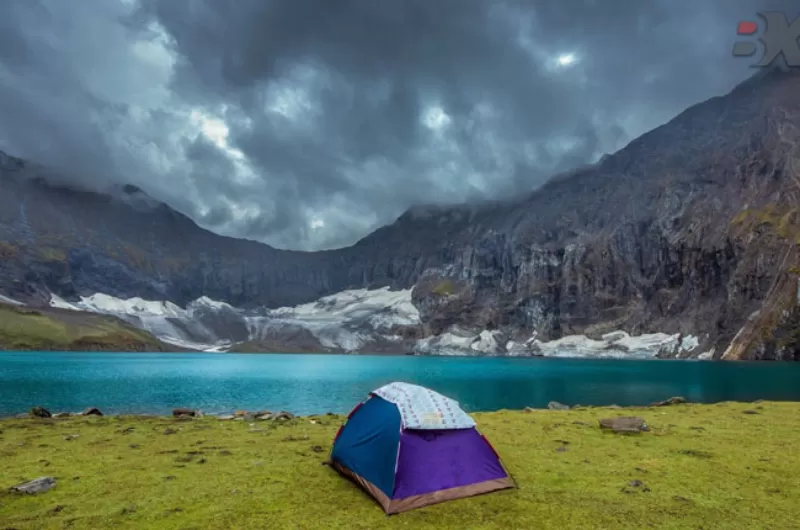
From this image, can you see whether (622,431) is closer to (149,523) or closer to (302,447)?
(302,447)

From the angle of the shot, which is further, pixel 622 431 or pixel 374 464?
pixel 622 431

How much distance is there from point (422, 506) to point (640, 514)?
5265mm

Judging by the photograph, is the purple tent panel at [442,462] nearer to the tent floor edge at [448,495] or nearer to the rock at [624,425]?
the tent floor edge at [448,495]

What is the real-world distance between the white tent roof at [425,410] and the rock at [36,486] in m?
9.64

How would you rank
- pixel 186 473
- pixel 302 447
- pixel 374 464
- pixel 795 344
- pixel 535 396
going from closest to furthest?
pixel 374 464, pixel 186 473, pixel 302 447, pixel 535 396, pixel 795 344

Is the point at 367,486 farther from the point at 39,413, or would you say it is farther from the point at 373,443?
the point at 39,413

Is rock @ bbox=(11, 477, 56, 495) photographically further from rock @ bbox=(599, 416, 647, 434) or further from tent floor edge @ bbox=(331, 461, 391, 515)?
rock @ bbox=(599, 416, 647, 434)

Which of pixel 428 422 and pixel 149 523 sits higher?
pixel 428 422

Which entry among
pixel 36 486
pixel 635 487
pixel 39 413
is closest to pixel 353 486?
pixel 635 487

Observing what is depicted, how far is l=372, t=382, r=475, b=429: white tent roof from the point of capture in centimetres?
A: 1466

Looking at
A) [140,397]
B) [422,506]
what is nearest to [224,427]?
[422,506]

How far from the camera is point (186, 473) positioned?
1570cm

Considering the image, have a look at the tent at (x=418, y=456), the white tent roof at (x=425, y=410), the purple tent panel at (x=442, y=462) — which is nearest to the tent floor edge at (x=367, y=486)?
the tent at (x=418, y=456)

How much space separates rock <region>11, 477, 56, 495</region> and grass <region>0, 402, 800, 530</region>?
0.26 meters
